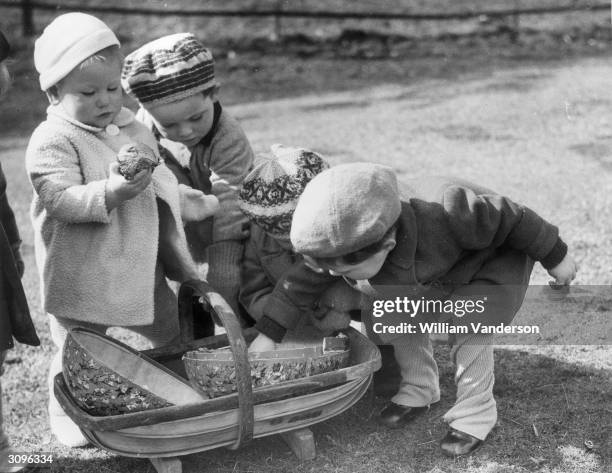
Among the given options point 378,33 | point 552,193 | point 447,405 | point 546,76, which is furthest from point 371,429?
point 378,33

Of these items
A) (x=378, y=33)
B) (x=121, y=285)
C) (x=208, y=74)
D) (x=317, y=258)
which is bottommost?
(x=378, y=33)

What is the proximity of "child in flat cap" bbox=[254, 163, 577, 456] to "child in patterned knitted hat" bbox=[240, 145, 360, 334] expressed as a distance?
0.12 meters

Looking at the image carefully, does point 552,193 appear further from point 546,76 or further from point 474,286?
point 546,76

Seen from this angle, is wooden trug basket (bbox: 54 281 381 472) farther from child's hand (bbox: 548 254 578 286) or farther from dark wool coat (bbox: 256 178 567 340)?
child's hand (bbox: 548 254 578 286)

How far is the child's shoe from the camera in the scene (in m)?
3.07

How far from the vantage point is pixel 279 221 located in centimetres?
292

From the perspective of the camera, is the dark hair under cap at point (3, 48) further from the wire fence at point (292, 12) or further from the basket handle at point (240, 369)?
the wire fence at point (292, 12)

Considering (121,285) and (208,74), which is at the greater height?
(208,74)

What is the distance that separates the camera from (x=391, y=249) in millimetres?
2654

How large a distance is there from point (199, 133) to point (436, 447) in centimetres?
139

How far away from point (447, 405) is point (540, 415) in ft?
1.08

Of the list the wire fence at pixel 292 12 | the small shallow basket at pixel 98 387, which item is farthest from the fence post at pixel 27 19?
the small shallow basket at pixel 98 387

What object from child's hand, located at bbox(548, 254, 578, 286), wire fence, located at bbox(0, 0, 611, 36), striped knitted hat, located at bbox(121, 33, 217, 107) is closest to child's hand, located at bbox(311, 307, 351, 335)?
child's hand, located at bbox(548, 254, 578, 286)

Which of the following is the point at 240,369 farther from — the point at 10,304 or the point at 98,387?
the point at 10,304
